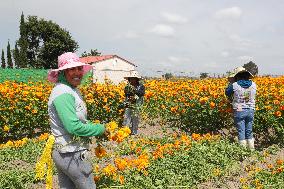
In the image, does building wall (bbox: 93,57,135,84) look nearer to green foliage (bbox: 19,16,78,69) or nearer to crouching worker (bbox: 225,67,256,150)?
green foliage (bbox: 19,16,78,69)

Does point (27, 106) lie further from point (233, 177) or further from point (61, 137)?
point (61, 137)

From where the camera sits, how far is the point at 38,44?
62.8 m

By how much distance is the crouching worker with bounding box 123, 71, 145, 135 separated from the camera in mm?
10367

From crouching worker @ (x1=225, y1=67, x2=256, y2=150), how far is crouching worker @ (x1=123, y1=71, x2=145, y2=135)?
2.79 m

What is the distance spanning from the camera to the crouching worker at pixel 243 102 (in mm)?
8117

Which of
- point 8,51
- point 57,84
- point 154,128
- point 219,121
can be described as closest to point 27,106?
point 154,128

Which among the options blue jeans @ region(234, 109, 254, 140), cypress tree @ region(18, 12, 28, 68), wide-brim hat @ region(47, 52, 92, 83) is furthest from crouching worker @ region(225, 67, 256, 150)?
cypress tree @ region(18, 12, 28, 68)

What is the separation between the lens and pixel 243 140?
8094mm

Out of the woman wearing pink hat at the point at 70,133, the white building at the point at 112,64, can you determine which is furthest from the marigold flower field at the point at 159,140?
the white building at the point at 112,64

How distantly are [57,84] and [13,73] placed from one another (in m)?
35.5

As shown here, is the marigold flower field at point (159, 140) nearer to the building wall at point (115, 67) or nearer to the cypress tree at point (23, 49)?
the building wall at point (115, 67)

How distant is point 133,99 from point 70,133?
7.19 meters

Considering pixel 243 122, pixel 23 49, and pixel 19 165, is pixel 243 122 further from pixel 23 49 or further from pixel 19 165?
pixel 23 49

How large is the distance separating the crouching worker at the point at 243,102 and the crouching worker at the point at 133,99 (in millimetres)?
2787
